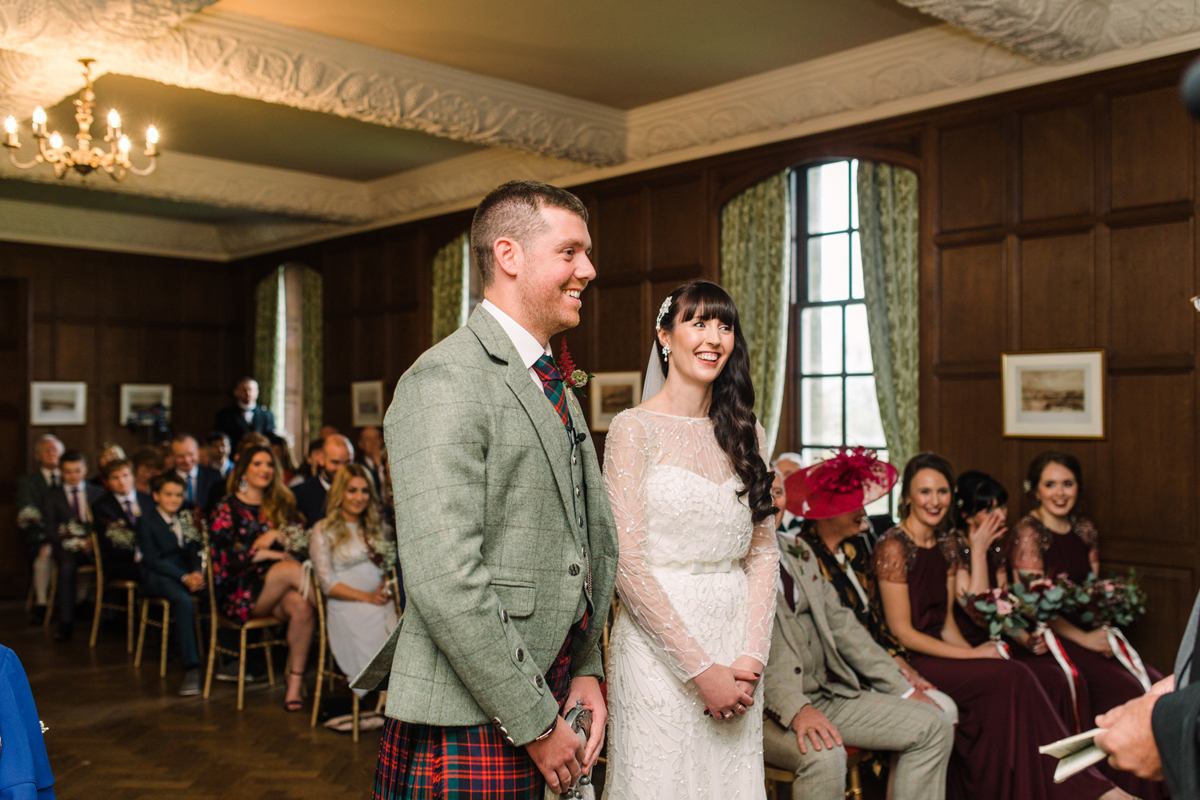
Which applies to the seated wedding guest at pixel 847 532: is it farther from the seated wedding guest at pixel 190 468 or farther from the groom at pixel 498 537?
the seated wedding guest at pixel 190 468

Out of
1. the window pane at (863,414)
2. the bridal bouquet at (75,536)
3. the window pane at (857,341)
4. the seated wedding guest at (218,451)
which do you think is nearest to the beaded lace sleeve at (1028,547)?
the window pane at (863,414)

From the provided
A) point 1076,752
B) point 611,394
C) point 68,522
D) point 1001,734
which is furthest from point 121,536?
point 1076,752

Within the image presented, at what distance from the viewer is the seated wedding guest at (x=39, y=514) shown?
28.1 ft

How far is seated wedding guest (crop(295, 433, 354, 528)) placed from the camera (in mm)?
7121

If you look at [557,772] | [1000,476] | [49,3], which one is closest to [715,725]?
[557,772]

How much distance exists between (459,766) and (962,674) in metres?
2.82

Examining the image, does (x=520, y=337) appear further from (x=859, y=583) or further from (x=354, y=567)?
(x=354, y=567)

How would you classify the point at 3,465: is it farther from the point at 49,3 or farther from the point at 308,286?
the point at 49,3

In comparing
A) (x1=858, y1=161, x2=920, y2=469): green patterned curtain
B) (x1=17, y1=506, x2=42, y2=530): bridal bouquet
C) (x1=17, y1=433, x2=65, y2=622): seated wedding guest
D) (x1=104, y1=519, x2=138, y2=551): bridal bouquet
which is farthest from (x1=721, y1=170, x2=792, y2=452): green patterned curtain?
(x1=17, y1=506, x2=42, y2=530): bridal bouquet

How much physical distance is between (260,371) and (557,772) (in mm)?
11150

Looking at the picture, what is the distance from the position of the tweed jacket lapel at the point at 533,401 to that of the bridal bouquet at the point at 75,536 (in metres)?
7.35

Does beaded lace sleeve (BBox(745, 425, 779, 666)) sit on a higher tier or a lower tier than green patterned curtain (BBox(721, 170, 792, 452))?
lower

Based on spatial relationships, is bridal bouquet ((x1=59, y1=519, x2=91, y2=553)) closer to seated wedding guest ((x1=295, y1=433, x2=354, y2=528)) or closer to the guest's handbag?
seated wedding guest ((x1=295, y1=433, x2=354, y2=528))

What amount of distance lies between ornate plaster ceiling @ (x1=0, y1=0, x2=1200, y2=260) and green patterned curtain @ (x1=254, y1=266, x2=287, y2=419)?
9.70 ft
